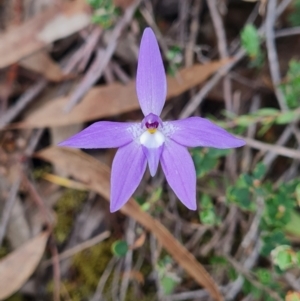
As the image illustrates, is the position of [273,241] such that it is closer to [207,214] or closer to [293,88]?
[207,214]

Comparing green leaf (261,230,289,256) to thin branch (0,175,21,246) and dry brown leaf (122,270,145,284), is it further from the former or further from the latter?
thin branch (0,175,21,246)

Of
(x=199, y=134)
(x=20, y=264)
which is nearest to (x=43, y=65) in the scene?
(x=20, y=264)

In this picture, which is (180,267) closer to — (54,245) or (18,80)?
(54,245)

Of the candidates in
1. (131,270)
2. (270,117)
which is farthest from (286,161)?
(131,270)

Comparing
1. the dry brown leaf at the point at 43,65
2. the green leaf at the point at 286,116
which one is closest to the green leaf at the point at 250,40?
the green leaf at the point at 286,116

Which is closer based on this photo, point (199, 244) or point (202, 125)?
point (202, 125)

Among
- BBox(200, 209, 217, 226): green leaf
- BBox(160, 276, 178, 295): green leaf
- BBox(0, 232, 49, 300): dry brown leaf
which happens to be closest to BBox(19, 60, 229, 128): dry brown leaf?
BBox(0, 232, 49, 300): dry brown leaf
